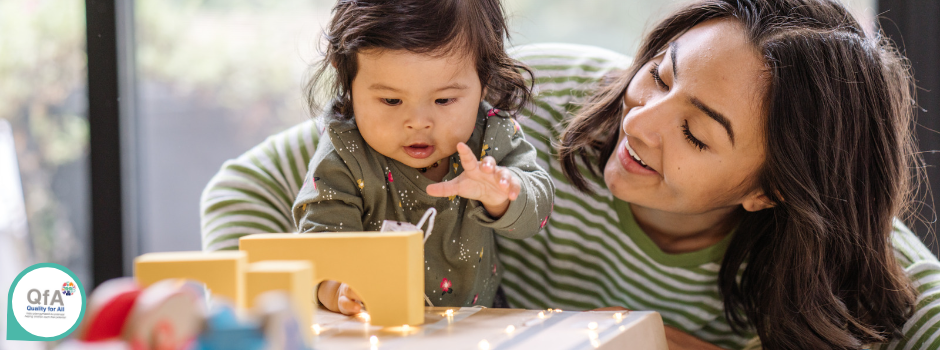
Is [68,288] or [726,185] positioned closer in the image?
[726,185]

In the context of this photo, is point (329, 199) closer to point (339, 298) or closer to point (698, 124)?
point (339, 298)

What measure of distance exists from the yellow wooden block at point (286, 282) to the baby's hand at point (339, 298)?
0.63ft

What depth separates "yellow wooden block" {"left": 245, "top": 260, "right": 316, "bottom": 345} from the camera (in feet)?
2.05

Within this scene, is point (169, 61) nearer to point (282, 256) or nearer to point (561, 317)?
point (282, 256)

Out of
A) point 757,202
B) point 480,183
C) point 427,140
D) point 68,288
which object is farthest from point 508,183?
point 68,288

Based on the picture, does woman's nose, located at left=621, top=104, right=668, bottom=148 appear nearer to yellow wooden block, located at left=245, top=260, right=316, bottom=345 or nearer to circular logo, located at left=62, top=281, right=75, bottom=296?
yellow wooden block, located at left=245, top=260, right=316, bottom=345

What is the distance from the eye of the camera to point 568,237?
1.29 m

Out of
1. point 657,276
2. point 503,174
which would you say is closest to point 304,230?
point 503,174

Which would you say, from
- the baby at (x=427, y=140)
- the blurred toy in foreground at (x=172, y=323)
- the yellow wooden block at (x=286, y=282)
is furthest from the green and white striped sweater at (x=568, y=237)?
the blurred toy in foreground at (x=172, y=323)

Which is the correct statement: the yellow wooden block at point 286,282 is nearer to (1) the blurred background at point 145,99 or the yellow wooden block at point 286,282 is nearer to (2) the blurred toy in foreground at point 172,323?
(2) the blurred toy in foreground at point 172,323

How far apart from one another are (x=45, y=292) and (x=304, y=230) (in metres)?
0.52

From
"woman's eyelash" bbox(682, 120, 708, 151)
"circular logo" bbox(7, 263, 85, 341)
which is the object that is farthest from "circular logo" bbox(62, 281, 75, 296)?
"woman's eyelash" bbox(682, 120, 708, 151)

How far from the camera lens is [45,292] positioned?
1.14m

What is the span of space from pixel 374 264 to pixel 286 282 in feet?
→ 0.54
